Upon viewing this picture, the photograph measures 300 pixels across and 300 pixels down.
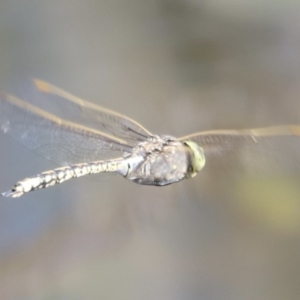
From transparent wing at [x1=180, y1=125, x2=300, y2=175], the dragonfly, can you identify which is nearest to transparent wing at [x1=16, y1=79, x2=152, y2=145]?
the dragonfly

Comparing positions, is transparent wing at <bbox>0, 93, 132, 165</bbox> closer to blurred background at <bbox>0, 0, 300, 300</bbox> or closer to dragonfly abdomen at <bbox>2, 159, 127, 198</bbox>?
dragonfly abdomen at <bbox>2, 159, 127, 198</bbox>

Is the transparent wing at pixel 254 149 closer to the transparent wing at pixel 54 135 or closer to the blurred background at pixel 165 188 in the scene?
the blurred background at pixel 165 188

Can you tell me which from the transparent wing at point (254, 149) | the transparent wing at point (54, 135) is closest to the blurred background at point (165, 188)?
Result: the transparent wing at point (254, 149)

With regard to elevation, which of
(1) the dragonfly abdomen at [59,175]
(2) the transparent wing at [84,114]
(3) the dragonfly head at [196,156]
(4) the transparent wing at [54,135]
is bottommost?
(1) the dragonfly abdomen at [59,175]

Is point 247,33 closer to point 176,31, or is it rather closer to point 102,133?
point 176,31

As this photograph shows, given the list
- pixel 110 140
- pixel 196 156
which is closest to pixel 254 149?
pixel 196 156

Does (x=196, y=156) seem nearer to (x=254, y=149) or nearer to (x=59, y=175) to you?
(x=254, y=149)
